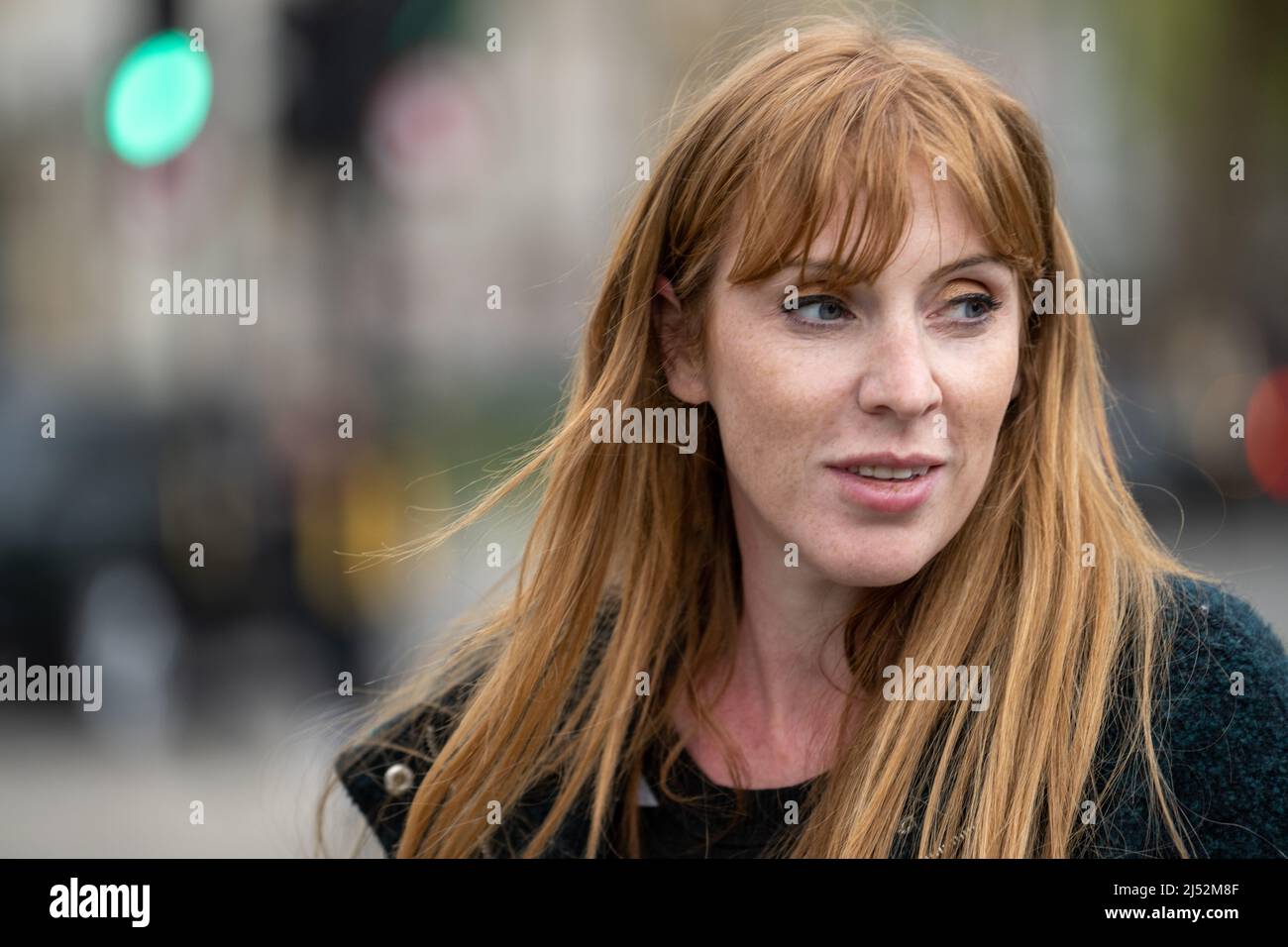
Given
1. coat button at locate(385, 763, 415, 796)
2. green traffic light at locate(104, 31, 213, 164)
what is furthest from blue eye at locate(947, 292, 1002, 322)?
green traffic light at locate(104, 31, 213, 164)

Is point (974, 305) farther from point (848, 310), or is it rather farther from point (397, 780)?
point (397, 780)

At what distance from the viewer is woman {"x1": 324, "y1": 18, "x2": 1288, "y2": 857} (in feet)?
7.00

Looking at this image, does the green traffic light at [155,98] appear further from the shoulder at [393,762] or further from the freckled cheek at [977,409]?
the freckled cheek at [977,409]

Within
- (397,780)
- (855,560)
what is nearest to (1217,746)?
(855,560)

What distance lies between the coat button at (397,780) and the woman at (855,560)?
0.04 metres

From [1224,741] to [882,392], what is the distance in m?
0.72

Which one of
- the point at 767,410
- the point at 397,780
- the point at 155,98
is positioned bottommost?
the point at 397,780

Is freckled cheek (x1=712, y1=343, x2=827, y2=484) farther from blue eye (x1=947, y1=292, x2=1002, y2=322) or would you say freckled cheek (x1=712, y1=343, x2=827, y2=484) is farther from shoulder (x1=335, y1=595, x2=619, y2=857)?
shoulder (x1=335, y1=595, x2=619, y2=857)

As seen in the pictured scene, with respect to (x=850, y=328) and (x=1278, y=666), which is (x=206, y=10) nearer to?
(x=850, y=328)

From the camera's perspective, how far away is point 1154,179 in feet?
30.9

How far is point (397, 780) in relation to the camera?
2797 mm

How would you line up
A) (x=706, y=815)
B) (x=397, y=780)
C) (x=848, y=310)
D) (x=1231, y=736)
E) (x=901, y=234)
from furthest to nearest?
(x=397, y=780), (x=706, y=815), (x=848, y=310), (x=901, y=234), (x=1231, y=736)

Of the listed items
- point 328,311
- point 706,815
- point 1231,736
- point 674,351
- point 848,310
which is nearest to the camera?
point 1231,736

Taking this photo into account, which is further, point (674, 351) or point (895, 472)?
point (674, 351)
